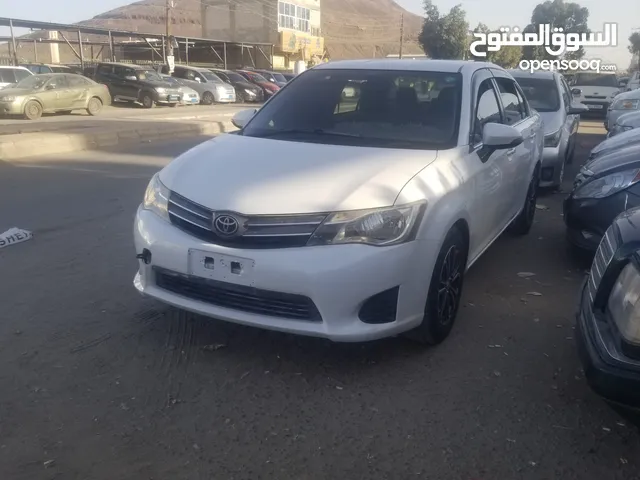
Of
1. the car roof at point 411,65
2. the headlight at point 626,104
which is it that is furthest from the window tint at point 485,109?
the headlight at point 626,104

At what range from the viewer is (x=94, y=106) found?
20.7 meters

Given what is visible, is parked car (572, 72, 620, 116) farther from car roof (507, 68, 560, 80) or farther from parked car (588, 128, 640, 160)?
parked car (588, 128, 640, 160)

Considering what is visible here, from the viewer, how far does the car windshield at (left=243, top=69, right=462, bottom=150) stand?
412cm

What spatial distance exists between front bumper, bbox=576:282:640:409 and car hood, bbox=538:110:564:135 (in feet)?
19.6

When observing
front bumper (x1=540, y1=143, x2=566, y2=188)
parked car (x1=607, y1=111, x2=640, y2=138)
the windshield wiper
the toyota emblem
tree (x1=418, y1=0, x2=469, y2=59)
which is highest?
tree (x1=418, y1=0, x2=469, y2=59)

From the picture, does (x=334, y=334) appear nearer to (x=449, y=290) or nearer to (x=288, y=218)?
(x=288, y=218)

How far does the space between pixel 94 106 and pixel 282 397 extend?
19.6m

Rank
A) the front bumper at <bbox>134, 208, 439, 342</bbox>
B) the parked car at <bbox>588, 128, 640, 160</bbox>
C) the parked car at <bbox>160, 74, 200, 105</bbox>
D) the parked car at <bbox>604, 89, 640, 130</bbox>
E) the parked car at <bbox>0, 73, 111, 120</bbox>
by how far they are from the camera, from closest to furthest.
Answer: the front bumper at <bbox>134, 208, 439, 342</bbox>
the parked car at <bbox>588, 128, 640, 160</bbox>
the parked car at <bbox>604, 89, 640, 130</bbox>
the parked car at <bbox>0, 73, 111, 120</bbox>
the parked car at <bbox>160, 74, 200, 105</bbox>

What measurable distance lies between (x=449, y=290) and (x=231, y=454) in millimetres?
1677

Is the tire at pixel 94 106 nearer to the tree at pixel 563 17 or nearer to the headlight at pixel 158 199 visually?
the headlight at pixel 158 199

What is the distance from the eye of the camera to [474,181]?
4012mm

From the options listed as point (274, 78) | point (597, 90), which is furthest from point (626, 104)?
point (274, 78)

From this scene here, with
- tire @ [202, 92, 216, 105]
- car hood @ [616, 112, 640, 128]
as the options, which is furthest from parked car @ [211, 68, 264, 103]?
car hood @ [616, 112, 640, 128]

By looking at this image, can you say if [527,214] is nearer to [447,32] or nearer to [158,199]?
[158,199]
